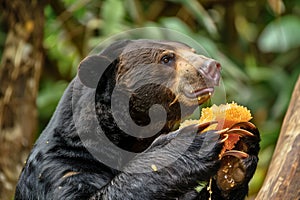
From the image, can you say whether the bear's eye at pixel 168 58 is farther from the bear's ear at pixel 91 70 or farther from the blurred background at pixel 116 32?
the blurred background at pixel 116 32

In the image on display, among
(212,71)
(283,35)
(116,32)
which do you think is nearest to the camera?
(212,71)

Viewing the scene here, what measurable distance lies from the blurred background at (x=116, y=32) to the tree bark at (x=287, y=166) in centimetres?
215

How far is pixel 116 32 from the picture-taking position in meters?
6.61

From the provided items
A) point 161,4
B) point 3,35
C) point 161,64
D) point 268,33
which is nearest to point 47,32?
point 3,35

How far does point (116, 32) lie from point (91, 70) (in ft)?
9.56

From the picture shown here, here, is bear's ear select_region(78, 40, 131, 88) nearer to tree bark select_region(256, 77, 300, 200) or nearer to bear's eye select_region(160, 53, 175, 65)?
bear's eye select_region(160, 53, 175, 65)

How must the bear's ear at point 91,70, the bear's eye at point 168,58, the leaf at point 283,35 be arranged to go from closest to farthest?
the bear's ear at point 91,70
the bear's eye at point 168,58
the leaf at point 283,35

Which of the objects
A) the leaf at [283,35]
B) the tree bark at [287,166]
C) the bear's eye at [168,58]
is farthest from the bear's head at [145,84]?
the leaf at [283,35]

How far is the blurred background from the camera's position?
17.7 ft

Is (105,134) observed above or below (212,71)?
below

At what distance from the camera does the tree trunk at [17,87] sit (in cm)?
537

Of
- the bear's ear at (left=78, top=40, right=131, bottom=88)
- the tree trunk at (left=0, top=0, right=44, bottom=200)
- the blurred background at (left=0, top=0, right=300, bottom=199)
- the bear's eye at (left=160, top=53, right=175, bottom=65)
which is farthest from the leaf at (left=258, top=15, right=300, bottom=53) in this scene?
the bear's ear at (left=78, top=40, right=131, bottom=88)

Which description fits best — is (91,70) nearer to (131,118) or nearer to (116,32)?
(131,118)

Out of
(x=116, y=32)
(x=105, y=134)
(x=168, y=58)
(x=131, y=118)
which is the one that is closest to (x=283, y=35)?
(x=116, y=32)
